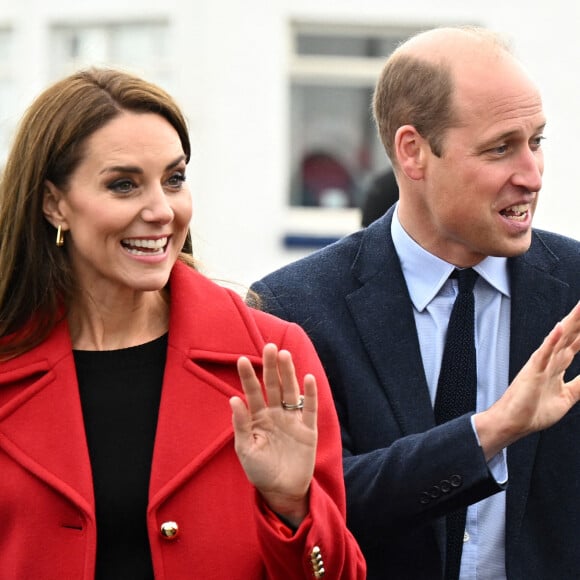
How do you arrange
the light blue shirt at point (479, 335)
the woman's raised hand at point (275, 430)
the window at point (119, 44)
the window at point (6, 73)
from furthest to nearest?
the window at point (6, 73), the window at point (119, 44), the light blue shirt at point (479, 335), the woman's raised hand at point (275, 430)

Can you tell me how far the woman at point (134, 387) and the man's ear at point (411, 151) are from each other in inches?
24.7

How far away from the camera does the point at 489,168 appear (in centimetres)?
414

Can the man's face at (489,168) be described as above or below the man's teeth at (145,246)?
above

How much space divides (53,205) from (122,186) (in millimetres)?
228

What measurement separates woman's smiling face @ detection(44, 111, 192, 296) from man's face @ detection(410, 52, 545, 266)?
0.71m

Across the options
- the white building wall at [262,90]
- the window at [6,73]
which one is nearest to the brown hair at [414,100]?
the white building wall at [262,90]

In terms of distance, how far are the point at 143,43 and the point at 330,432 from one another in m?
10.9

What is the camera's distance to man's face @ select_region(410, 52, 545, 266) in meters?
4.13

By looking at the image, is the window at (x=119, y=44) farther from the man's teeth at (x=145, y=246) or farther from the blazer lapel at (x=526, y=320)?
the man's teeth at (x=145, y=246)

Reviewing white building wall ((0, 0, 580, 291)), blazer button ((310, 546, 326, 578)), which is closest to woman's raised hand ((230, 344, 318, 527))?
blazer button ((310, 546, 326, 578))

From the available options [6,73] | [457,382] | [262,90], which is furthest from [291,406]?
[6,73]

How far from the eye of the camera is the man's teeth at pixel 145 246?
3.87 metres

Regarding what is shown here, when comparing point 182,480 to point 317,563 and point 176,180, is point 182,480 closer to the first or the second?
point 317,563

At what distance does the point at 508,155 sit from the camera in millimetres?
4160
